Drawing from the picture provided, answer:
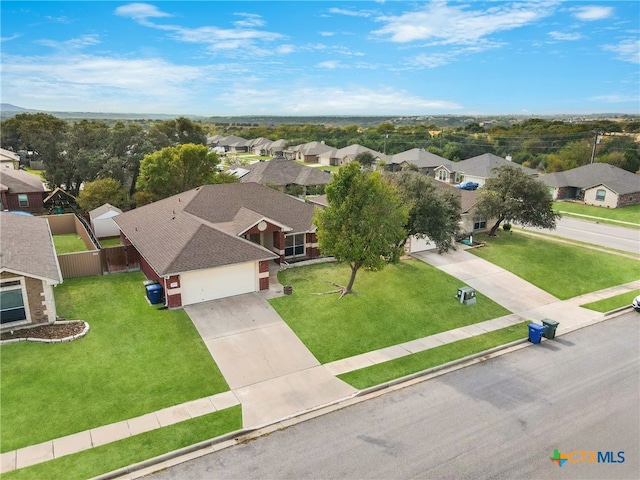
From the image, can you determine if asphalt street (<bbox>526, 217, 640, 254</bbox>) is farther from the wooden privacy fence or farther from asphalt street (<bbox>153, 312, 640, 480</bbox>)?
the wooden privacy fence

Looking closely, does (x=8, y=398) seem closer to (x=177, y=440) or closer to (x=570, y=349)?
(x=177, y=440)

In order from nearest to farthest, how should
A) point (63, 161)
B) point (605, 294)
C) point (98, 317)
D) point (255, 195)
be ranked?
1. point (98, 317)
2. point (605, 294)
3. point (255, 195)
4. point (63, 161)

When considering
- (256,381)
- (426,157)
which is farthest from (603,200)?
(256,381)

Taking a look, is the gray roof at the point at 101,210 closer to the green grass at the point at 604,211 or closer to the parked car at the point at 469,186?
the parked car at the point at 469,186

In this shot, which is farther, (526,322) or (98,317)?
(526,322)

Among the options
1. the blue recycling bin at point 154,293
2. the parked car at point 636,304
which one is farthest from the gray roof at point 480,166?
the blue recycling bin at point 154,293

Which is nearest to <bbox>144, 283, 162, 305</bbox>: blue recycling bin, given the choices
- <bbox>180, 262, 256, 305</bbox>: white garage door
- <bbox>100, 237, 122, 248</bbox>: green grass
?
<bbox>180, 262, 256, 305</bbox>: white garage door
